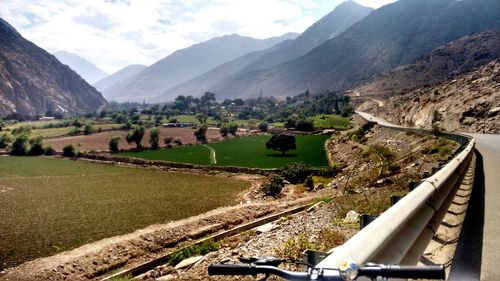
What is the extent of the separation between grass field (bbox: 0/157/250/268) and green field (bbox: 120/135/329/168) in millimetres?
10320

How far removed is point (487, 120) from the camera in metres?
50.6

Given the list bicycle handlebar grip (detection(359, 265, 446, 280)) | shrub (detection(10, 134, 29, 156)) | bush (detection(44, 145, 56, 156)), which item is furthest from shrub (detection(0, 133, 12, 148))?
bicycle handlebar grip (detection(359, 265, 446, 280))

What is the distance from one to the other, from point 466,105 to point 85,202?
173ft

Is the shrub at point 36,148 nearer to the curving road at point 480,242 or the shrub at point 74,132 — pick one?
the shrub at point 74,132

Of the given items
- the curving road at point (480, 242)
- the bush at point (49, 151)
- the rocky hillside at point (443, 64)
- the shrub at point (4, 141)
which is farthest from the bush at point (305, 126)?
the curving road at point (480, 242)

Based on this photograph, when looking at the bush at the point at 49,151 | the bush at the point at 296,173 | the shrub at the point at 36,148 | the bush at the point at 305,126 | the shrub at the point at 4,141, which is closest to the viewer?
the bush at the point at 296,173

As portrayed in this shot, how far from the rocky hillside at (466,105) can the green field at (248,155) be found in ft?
64.3

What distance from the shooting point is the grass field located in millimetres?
27969

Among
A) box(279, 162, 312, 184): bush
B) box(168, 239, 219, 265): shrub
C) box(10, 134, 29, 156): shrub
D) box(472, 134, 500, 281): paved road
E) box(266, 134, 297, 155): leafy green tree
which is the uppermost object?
box(472, 134, 500, 281): paved road

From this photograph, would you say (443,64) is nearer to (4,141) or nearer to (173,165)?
(173,165)

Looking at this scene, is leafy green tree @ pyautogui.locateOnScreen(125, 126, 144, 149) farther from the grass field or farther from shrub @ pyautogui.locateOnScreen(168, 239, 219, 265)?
shrub @ pyautogui.locateOnScreen(168, 239, 219, 265)

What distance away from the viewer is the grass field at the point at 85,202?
1101 inches

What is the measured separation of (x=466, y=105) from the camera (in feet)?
185

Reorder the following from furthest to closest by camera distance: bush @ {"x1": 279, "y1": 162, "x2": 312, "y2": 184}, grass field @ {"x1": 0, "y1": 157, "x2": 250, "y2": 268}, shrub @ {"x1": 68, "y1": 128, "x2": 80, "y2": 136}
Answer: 1. shrub @ {"x1": 68, "y1": 128, "x2": 80, "y2": 136}
2. bush @ {"x1": 279, "y1": 162, "x2": 312, "y2": 184}
3. grass field @ {"x1": 0, "y1": 157, "x2": 250, "y2": 268}
